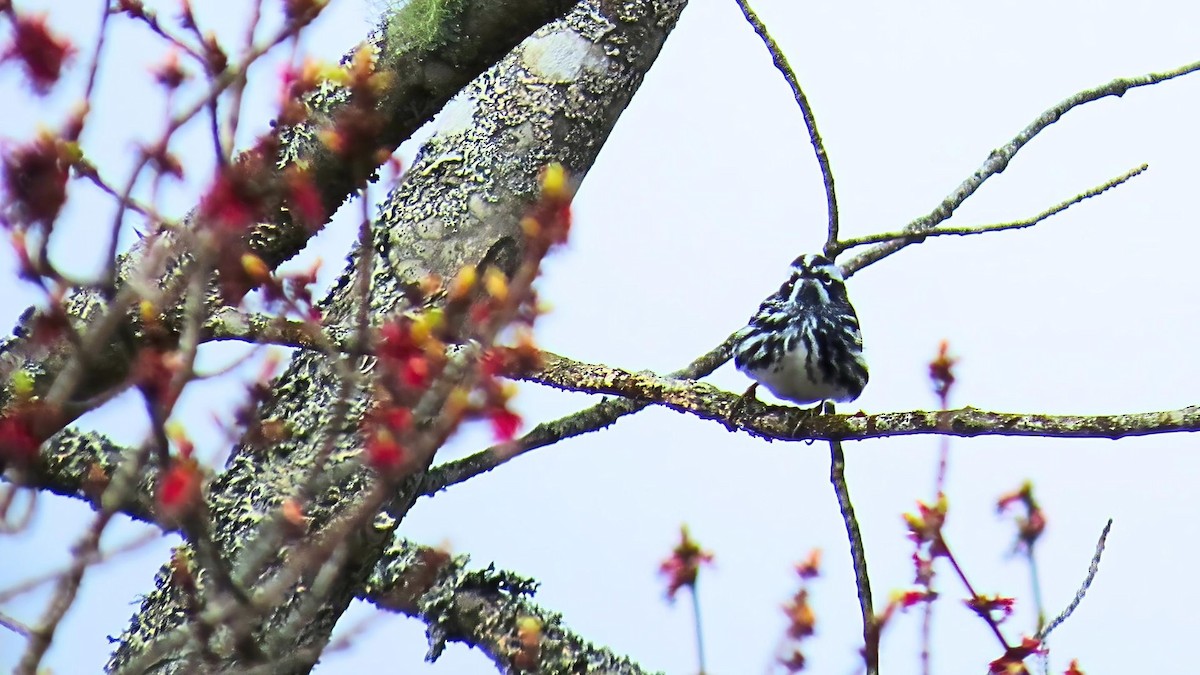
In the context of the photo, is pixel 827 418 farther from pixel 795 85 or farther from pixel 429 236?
pixel 429 236

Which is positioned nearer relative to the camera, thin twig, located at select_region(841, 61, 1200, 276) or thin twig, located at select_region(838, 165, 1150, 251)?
thin twig, located at select_region(838, 165, 1150, 251)

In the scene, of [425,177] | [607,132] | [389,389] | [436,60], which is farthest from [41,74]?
[607,132]

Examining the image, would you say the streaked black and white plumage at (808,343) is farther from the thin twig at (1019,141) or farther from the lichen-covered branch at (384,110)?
the lichen-covered branch at (384,110)

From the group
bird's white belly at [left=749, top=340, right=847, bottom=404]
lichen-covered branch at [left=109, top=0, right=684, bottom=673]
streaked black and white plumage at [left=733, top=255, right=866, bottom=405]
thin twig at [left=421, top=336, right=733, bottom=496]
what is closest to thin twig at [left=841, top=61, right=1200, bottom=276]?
streaked black and white plumage at [left=733, top=255, right=866, bottom=405]

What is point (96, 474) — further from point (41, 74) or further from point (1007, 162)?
point (1007, 162)

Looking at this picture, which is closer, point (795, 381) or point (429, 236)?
point (429, 236)

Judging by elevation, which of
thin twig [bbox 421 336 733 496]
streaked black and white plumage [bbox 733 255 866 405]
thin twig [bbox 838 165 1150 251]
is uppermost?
streaked black and white plumage [bbox 733 255 866 405]

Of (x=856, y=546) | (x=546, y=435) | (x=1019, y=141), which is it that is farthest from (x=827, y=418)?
(x=1019, y=141)

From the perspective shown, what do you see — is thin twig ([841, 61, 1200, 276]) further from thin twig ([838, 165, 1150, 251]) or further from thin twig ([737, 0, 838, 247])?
thin twig ([737, 0, 838, 247])
